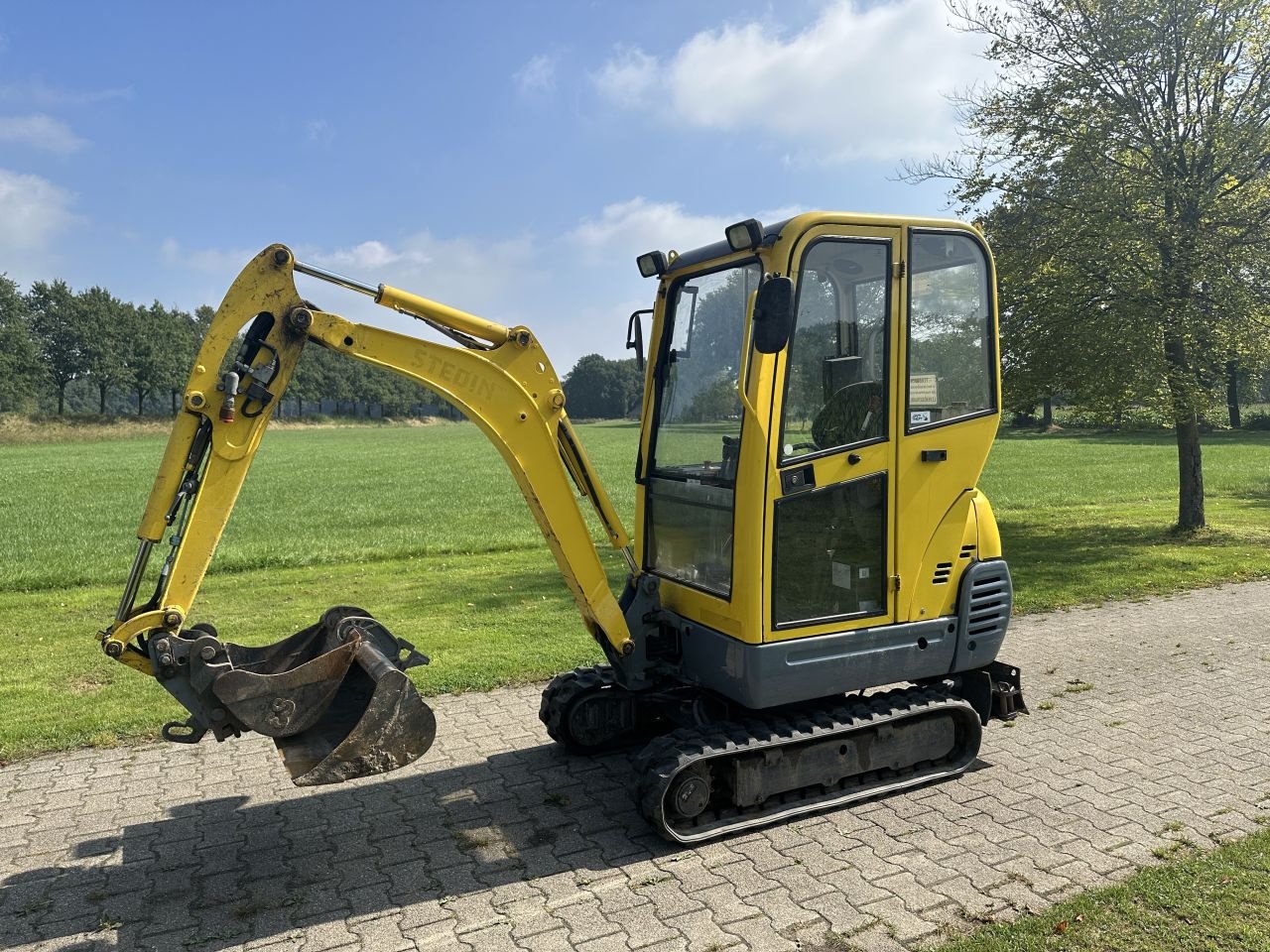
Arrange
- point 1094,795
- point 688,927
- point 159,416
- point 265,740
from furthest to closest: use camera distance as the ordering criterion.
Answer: point 159,416
point 265,740
point 1094,795
point 688,927

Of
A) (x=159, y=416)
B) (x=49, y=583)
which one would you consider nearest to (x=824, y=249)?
(x=49, y=583)

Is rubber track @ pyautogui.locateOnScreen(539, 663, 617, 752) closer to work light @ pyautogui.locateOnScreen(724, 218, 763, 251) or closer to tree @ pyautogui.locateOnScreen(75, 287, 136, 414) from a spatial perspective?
work light @ pyautogui.locateOnScreen(724, 218, 763, 251)

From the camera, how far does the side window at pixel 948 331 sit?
198 inches

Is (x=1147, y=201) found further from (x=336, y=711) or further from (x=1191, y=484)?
(x=336, y=711)

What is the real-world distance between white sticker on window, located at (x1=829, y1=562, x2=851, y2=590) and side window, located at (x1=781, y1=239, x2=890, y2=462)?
68 centimetres

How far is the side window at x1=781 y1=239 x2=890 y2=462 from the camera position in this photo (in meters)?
4.71

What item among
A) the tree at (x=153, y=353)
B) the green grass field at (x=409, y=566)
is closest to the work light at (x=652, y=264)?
the green grass field at (x=409, y=566)

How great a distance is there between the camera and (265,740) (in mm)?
6113

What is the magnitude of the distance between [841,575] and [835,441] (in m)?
0.76

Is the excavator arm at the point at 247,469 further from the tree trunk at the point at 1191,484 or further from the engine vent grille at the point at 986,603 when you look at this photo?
the tree trunk at the point at 1191,484

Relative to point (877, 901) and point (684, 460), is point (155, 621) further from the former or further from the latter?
point (877, 901)

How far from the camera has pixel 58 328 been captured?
83.3 m

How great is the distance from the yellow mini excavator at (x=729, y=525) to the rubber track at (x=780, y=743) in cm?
2

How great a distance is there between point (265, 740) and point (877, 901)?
419 centimetres
